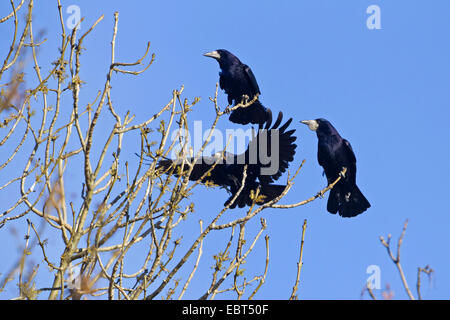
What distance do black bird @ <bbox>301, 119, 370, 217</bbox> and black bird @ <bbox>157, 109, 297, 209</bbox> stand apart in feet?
1.55

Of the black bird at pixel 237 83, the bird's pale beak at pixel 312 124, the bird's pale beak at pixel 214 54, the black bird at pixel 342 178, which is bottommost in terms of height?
the black bird at pixel 342 178

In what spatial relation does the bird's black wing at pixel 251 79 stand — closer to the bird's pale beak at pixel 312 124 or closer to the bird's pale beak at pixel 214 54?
the bird's pale beak at pixel 214 54

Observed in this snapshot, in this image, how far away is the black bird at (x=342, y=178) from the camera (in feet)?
23.8

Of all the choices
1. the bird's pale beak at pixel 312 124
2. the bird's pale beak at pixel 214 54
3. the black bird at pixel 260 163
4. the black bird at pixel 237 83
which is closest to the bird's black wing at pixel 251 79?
the black bird at pixel 237 83

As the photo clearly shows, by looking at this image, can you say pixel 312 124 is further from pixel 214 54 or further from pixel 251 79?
pixel 214 54

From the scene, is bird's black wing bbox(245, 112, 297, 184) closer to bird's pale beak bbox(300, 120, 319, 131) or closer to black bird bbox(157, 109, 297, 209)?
black bird bbox(157, 109, 297, 209)

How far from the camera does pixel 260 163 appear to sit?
281 inches

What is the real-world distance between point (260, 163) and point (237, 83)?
1.47m

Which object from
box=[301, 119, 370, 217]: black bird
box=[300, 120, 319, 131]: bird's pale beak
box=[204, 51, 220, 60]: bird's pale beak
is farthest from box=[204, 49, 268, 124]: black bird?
box=[301, 119, 370, 217]: black bird

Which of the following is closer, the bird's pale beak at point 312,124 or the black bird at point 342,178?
the black bird at point 342,178

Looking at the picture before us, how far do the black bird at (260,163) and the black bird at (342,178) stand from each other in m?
0.47

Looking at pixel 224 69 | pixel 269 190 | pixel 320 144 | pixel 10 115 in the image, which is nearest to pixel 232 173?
pixel 269 190

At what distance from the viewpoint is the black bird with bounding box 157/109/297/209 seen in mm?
7027

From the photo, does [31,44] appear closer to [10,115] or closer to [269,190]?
[10,115]
